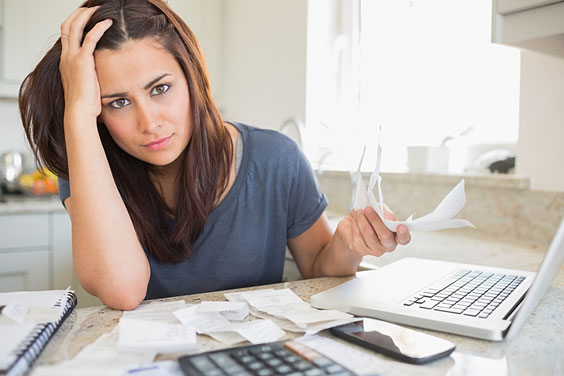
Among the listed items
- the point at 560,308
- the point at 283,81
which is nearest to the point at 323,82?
the point at 283,81

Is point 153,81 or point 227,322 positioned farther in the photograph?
point 153,81

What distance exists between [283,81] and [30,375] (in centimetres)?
227

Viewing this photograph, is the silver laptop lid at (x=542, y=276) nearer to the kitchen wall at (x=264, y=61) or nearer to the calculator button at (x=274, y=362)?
the calculator button at (x=274, y=362)

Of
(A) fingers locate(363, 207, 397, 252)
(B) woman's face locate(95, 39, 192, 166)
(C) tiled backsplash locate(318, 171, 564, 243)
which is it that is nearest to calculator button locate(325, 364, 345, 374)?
(A) fingers locate(363, 207, 397, 252)

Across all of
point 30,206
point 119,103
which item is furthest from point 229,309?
point 30,206

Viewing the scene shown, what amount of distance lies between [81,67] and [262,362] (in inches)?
26.9

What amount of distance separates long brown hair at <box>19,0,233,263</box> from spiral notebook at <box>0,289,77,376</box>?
0.31 m

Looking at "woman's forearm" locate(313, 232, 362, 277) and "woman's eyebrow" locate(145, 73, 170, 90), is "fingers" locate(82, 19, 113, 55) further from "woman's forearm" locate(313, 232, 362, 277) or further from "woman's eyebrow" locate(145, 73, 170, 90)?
"woman's forearm" locate(313, 232, 362, 277)

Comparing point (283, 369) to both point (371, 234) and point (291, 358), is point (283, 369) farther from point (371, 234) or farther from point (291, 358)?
point (371, 234)

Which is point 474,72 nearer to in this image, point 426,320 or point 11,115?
point 426,320

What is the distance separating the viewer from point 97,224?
86 centimetres

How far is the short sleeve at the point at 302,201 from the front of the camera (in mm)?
1171

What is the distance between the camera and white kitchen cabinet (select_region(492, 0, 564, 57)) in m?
0.98

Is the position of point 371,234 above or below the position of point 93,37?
below
